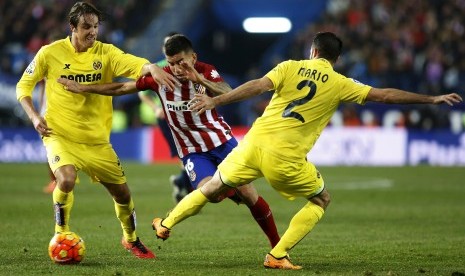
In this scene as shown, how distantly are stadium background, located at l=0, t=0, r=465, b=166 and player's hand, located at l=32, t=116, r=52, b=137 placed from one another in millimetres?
17011

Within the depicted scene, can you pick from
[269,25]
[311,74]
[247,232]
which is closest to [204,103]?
[311,74]

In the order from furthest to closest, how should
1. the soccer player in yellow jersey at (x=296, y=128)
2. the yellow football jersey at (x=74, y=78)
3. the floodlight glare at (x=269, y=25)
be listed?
1. the floodlight glare at (x=269, y=25)
2. the yellow football jersey at (x=74, y=78)
3. the soccer player in yellow jersey at (x=296, y=128)

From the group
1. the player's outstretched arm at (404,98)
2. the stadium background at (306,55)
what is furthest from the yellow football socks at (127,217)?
the stadium background at (306,55)

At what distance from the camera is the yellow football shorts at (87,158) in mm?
9000

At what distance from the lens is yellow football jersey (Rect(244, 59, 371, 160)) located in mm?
8445

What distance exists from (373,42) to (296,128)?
2179cm

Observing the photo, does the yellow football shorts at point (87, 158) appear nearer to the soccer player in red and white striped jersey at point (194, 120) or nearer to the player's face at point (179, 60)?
the soccer player in red and white striped jersey at point (194, 120)

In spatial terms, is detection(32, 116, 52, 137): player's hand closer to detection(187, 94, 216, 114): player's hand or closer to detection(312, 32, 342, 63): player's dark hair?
detection(187, 94, 216, 114): player's hand

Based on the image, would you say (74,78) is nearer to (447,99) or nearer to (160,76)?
(160,76)

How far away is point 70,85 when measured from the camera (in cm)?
901

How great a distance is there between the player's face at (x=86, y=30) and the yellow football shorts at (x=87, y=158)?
37.2 inches

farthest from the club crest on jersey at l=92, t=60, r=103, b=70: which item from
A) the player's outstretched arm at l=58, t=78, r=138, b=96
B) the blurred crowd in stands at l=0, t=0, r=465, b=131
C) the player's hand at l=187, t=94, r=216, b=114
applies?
the blurred crowd in stands at l=0, t=0, r=465, b=131

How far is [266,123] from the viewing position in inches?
338

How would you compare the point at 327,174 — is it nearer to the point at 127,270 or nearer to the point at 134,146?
the point at 134,146
